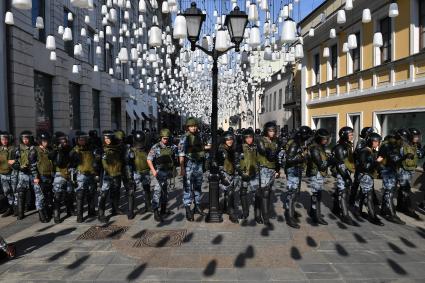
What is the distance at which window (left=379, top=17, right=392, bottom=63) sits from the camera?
13.1 metres

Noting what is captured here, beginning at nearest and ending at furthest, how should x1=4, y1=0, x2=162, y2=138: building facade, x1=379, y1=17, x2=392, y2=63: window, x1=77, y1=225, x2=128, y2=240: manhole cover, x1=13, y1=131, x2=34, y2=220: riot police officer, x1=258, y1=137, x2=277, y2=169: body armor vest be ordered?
x1=77, y1=225, x2=128, y2=240: manhole cover
x1=258, y1=137, x2=277, y2=169: body armor vest
x1=13, y1=131, x2=34, y2=220: riot police officer
x1=4, y1=0, x2=162, y2=138: building facade
x1=379, y1=17, x2=392, y2=63: window

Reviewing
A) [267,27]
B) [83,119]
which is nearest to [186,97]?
[83,119]

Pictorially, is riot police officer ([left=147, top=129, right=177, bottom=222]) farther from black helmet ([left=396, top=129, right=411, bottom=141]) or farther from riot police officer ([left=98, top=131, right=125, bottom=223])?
black helmet ([left=396, top=129, right=411, bottom=141])

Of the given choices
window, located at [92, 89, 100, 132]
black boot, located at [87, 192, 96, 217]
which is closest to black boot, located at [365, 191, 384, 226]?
Result: black boot, located at [87, 192, 96, 217]

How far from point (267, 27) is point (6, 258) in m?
6.63

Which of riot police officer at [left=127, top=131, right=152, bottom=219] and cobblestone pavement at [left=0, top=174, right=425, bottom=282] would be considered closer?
cobblestone pavement at [left=0, top=174, right=425, bottom=282]

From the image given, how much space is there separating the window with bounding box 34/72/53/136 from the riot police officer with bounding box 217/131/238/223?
30.3 feet

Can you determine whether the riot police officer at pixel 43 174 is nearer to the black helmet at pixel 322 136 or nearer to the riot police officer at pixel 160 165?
the riot police officer at pixel 160 165

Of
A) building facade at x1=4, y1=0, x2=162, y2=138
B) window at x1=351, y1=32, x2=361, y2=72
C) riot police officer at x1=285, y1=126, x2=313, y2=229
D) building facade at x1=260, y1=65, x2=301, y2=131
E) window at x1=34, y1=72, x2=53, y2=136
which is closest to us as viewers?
riot police officer at x1=285, y1=126, x2=313, y2=229

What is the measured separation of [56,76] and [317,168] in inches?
484

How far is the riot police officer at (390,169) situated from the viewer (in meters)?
6.91

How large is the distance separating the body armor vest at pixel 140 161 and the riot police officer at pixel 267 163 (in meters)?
2.31

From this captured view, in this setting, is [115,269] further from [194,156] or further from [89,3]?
[89,3]

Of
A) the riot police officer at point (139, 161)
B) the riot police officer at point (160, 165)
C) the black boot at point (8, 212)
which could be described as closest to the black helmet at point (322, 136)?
the riot police officer at point (160, 165)
